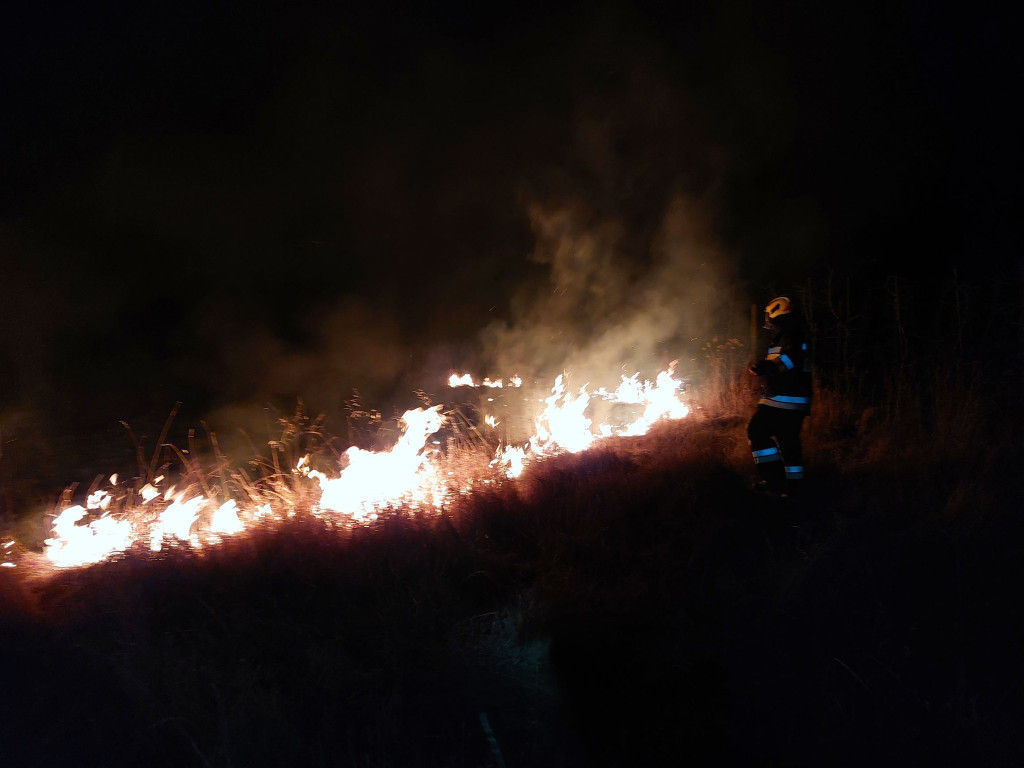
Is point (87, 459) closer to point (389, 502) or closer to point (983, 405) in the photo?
point (389, 502)

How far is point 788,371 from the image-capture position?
5.73 metres

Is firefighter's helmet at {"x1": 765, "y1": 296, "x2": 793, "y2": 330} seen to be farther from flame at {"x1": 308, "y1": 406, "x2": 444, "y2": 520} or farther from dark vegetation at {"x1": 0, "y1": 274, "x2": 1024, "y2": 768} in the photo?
flame at {"x1": 308, "y1": 406, "x2": 444, "y2": 520}

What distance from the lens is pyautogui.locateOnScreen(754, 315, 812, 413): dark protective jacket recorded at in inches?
223

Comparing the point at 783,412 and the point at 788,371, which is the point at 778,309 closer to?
the point at 788,371

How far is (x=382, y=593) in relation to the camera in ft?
13.6

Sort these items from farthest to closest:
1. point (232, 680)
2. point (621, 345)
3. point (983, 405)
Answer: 1. point (621, 345)
2. point (983, 405)
3. point (232, 680)

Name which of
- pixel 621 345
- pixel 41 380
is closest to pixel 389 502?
pixel 621 345

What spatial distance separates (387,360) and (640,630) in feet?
22.4

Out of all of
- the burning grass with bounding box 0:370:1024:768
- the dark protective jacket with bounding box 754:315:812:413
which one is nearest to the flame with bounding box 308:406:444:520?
the burning grass with bounding box 0:370:1024:768

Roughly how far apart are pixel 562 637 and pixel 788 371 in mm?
3110

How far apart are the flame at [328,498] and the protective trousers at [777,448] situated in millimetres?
1791

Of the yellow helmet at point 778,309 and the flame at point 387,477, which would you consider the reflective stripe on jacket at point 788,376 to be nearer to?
the yellow helmet at point 778,309

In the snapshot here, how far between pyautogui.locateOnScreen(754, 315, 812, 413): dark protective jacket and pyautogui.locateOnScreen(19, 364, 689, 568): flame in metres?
1.89

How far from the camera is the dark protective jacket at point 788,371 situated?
5.67m
